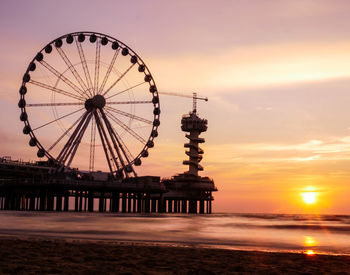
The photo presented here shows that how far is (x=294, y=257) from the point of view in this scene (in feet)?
55.8

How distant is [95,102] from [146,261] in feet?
174

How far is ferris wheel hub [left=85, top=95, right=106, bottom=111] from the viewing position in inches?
2601

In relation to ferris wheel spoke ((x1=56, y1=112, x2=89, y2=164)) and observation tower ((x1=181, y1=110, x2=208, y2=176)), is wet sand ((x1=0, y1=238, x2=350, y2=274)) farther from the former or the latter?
observation tower ((x1=181, y1=110, x2=208, y2=176))

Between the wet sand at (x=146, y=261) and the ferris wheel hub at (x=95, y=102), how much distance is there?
48582mm

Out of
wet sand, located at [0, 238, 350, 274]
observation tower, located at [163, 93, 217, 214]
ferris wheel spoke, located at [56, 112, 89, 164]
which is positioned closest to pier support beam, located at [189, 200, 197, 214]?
observation tower, located at [163, 93, 217, 214]

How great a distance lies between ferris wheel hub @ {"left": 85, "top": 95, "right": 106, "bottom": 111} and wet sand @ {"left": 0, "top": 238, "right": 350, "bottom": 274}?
159 ft

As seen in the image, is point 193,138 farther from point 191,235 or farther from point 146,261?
point 146,261

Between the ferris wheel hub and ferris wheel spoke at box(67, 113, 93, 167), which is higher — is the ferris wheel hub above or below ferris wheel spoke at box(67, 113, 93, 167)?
above

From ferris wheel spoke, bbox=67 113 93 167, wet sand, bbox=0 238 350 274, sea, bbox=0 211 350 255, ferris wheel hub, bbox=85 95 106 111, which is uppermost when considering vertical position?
ferris wheel hub, bbox=85 95 106 111

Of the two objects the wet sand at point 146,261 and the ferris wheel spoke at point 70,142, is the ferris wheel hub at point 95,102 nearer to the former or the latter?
the ferris wheel spoke at point 70,142

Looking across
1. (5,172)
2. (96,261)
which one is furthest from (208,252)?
(5,172)

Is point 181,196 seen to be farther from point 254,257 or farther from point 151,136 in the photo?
point 254,257

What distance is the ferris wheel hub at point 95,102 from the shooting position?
66062 millimetres

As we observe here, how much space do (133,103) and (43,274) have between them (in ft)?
187
